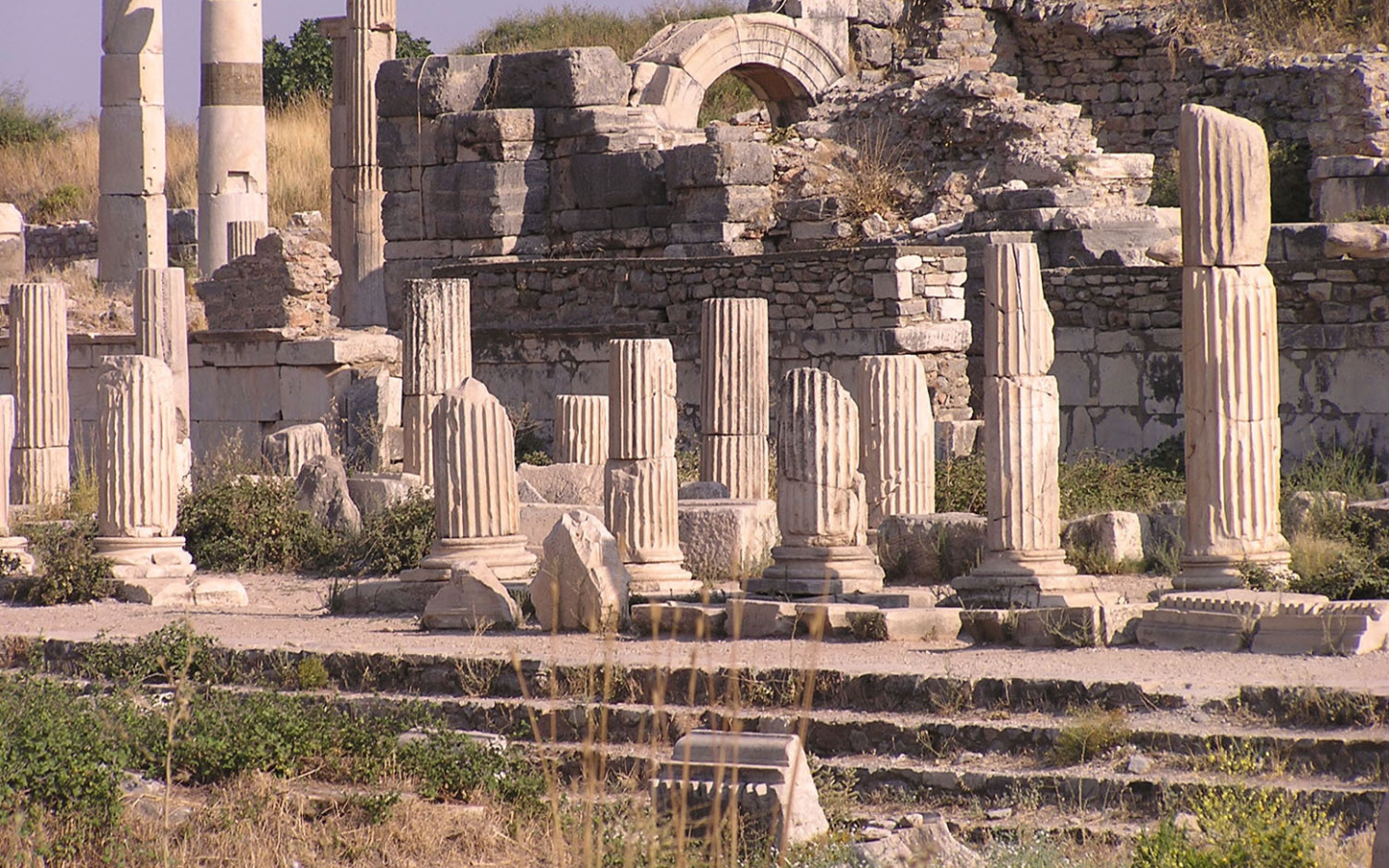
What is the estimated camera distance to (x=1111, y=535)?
40.7 feet

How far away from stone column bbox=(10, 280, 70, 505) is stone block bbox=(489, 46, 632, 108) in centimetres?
661

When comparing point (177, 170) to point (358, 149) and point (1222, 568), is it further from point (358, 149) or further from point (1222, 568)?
point (1222, 568)

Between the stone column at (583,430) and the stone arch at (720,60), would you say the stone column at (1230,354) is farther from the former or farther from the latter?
the stone arch at (720,60)

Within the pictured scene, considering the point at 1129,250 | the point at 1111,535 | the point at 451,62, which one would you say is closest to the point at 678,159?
the point at 451,62

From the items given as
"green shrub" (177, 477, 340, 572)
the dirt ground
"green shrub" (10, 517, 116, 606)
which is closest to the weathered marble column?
"green shrub" (177, 477, 340, 572)

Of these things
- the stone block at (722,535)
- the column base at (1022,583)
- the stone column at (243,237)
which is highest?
the stone column at (243,237)

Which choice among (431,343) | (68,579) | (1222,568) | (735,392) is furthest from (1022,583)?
(68,579)

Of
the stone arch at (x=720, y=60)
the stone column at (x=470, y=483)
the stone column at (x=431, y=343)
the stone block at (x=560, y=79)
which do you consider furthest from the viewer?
the stone arch at (x=720, y=60)

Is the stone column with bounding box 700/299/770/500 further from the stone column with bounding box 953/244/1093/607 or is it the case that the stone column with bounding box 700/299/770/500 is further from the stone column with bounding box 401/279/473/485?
the stone column with bounding box 953/244/1093/607

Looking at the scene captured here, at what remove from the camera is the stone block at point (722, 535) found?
1269cm

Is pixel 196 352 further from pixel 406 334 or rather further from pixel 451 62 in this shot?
pixel 406 334

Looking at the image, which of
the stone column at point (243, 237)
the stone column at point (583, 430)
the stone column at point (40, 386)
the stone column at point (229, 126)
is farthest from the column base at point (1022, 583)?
the stone column at point (229, 126)

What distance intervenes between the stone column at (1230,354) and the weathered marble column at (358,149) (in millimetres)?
16688

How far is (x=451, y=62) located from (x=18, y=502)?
7800mm
